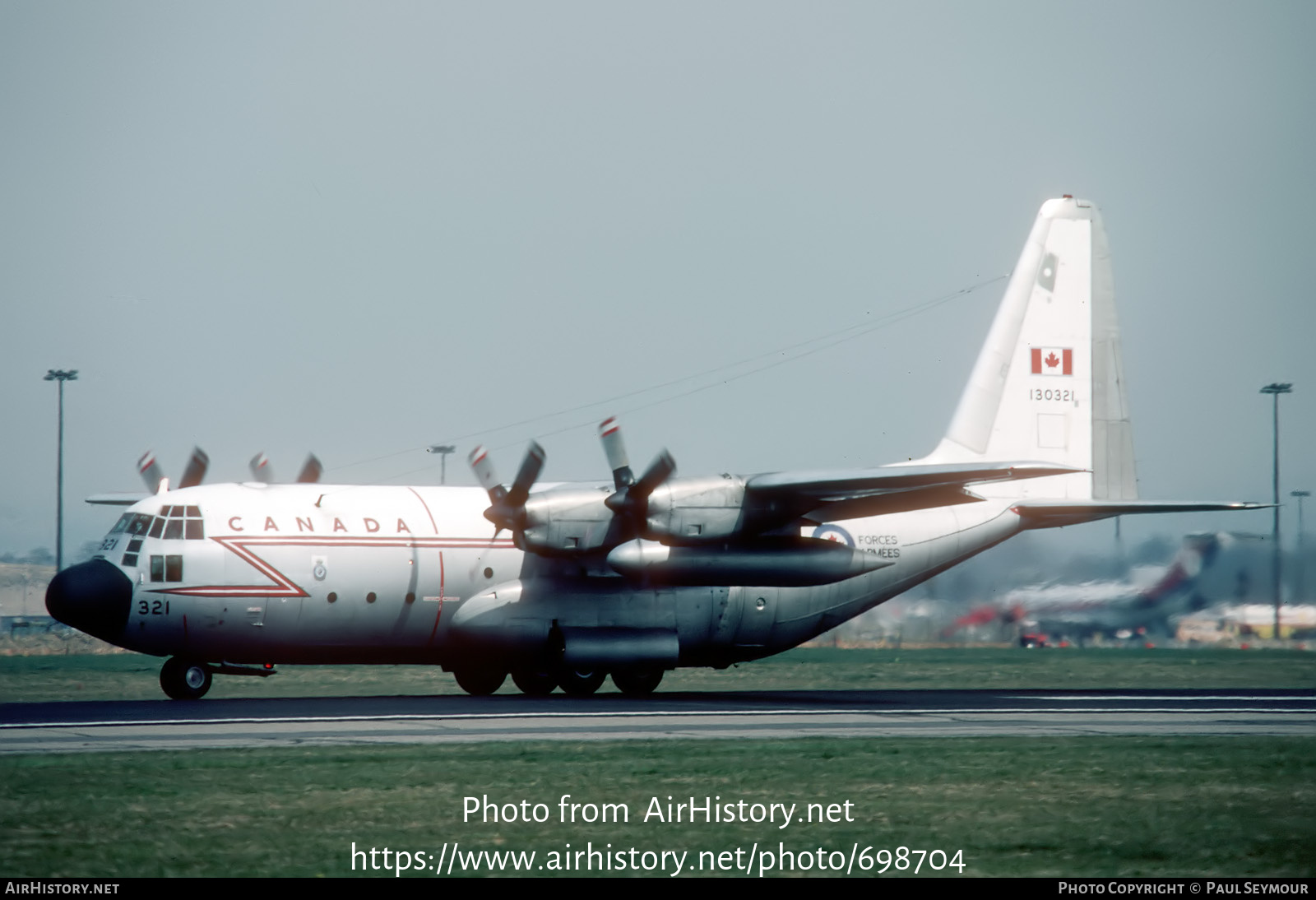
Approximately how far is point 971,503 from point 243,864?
2170cm

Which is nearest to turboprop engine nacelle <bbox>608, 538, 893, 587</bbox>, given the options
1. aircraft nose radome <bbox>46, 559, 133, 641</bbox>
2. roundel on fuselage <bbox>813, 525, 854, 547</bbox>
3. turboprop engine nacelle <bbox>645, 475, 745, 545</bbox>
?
turboprop engine nacelle <bbox>645, 475, 745, 545</bbox>

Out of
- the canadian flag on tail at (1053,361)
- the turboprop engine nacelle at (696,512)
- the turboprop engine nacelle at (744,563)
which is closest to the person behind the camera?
the turboprop engine nacelle at (696,512)

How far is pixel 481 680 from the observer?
2872 cm

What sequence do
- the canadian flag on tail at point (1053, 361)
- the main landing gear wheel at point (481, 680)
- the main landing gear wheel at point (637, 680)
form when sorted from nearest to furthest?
the main landing gear wheel at point (637, 680) < the main landing gear wheel at point (481, 680) < the canadian flag on tail at point (1053, 361)

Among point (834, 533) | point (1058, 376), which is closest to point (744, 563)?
A: point (834, 533)

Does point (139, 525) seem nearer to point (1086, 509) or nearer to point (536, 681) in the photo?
point (536, 681)

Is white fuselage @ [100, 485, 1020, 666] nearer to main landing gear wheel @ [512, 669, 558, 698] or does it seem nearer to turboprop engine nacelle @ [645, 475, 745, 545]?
main landing gear wheel @ [512, 669, 558, 698]

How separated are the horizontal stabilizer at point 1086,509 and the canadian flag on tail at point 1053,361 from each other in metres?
3.28

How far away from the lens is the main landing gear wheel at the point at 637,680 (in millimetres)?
A: 28266

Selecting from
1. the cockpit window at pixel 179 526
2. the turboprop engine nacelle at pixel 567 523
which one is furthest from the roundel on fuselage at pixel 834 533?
the cockpit window at pixel 179 526

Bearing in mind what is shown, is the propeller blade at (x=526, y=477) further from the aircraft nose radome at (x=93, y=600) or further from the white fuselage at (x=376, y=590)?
the aircraft nose radome at (x=93, y=600)
